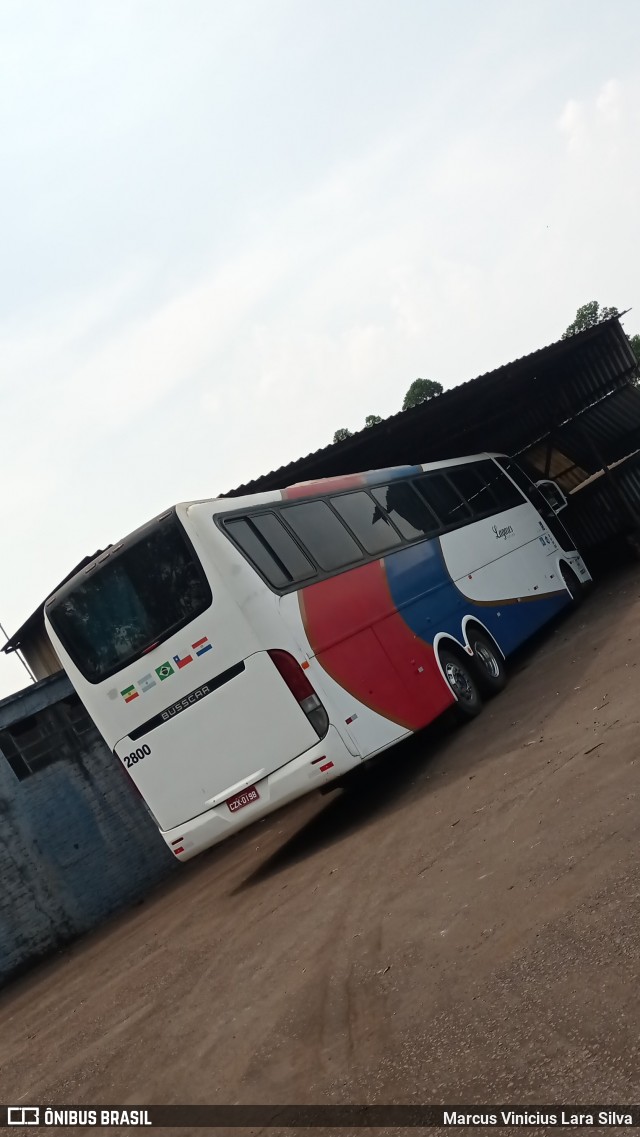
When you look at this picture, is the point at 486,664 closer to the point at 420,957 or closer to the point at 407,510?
the point at 407,510

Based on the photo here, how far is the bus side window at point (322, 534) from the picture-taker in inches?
440

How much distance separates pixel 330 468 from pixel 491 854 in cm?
1178

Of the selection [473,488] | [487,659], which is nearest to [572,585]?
[473,488]

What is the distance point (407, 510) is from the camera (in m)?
13.5

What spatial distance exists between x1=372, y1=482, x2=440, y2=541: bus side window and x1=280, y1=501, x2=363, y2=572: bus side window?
129 cm

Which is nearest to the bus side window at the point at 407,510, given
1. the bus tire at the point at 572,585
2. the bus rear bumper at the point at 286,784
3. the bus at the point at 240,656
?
the bus at the point at 240,656

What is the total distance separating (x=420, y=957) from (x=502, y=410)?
15531 mm

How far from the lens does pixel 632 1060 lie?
3955mm

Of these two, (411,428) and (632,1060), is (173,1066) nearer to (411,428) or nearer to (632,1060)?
(632,1060)

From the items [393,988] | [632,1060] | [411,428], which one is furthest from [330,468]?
[632,1060]

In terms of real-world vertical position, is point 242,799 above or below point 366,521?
below

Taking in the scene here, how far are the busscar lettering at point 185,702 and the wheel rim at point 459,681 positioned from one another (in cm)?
327

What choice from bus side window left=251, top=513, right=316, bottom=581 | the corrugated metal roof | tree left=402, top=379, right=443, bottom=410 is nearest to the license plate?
bus side window left=251, top=513, right=316, bottom=581

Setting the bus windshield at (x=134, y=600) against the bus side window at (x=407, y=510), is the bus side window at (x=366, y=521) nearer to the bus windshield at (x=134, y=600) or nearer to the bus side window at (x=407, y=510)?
the bus side window at (x=407, y=510)
